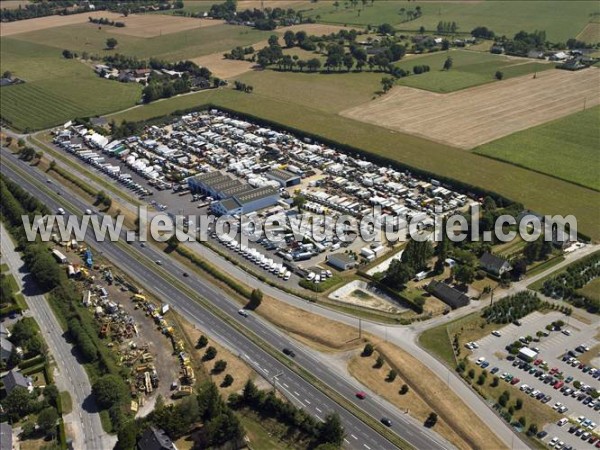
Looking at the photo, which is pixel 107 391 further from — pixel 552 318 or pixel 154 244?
pixel 552 318

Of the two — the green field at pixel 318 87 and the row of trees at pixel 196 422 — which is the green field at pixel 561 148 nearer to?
the green field at pixel 318 87

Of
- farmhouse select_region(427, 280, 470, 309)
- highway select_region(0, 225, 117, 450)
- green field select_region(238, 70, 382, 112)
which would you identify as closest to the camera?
highway select_region(0, 225, 117, 450)

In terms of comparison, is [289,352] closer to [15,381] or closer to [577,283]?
[15,381]

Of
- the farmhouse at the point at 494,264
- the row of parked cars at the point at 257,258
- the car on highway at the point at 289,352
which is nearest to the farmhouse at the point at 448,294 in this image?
the farmhouse at the point at 494,264

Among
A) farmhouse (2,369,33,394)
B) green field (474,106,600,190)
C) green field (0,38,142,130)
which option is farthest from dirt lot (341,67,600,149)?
farmhouse (2,369,33,394)

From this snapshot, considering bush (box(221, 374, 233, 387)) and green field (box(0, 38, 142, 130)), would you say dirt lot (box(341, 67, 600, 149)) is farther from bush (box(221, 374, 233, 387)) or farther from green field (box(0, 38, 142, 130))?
bush (box(221, 374, 233, 387))

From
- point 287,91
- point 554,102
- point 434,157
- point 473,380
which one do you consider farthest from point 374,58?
point 473,380
